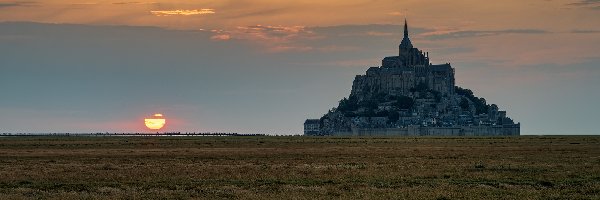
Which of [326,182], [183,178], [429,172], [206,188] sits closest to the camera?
[206,188]

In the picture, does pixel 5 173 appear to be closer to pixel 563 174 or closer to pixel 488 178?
pixel 488 178

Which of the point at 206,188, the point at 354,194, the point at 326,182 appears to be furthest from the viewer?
the point at 326,182

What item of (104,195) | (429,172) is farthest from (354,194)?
(429,172)

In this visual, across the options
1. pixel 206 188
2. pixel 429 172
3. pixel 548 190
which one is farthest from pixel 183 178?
pixel 548 190

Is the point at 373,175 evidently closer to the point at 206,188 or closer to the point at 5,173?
the point at 206,188

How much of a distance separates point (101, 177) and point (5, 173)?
7833 millimetres

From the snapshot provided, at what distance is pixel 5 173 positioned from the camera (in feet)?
191

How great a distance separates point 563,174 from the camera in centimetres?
5497

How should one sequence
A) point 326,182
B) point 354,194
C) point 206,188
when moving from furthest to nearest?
point 326,182
point 206,188
point 354,194

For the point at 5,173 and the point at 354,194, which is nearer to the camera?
the point at 354,194

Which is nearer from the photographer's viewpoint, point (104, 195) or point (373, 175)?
point (104, 195)

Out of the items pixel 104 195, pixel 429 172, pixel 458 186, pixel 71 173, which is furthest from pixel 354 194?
pixel 71 173

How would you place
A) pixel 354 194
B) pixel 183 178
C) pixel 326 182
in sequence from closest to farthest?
1. pixel 354 194
2. pixel 326 182
3. pixel 183 178

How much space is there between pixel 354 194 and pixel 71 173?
→ 23.0m
